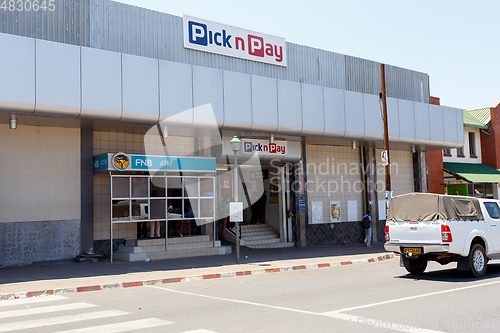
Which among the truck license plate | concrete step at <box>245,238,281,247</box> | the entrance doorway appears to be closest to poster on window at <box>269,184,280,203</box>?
the entrance doorway

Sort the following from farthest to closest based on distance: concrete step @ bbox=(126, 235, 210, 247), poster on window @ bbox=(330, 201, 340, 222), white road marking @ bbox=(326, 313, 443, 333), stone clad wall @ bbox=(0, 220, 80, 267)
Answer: poster on window @ bbox=(330, 201, 340, 222), concrete step @ bbox=(126, 235, 210, 247), stone clad wall @ bbox=(0, 220, 80, 267), white road marking @ bbox=(326, 313, 443, 333)

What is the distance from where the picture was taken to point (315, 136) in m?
21.2

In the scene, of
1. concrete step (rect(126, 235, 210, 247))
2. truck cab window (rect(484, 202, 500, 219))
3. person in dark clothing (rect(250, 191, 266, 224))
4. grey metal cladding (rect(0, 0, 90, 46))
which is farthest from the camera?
person in dark clothing (rect(250, 191, 266, 224))

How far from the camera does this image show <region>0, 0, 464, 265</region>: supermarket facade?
15055mm

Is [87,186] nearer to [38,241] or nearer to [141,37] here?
[38,241]

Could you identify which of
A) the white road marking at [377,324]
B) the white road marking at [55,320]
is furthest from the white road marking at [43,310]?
the white road marking at [377,324]

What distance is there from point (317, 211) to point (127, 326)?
17.7 m

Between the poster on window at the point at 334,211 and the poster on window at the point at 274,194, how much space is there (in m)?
2.95

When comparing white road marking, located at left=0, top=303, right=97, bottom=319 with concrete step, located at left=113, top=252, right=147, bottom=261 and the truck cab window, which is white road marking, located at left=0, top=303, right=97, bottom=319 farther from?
the truck cab window

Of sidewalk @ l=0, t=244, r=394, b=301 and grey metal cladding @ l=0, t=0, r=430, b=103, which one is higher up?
grey metal cladding @ l=0, t=0, r=430, b=103

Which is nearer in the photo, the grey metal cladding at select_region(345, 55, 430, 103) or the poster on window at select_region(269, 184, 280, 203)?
the poster on window at select_region(269, 184, 280, 203)

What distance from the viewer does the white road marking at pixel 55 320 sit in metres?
7.41

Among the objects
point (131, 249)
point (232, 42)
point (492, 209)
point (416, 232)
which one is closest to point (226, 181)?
point (232, 42)

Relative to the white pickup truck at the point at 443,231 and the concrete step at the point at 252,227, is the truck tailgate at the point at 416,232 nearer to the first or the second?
the white pickup truck at the point at 443,231
